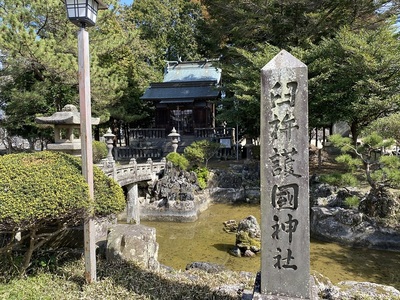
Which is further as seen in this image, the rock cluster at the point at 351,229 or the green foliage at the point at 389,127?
the rock cluster at the point at 351,229

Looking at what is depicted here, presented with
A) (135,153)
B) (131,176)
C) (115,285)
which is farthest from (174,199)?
(135,153)

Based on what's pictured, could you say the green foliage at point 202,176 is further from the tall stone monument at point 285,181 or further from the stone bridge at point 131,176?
the tall stone monument at point 285,181

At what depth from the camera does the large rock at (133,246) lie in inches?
191

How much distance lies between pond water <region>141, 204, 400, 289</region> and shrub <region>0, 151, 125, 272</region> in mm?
3963

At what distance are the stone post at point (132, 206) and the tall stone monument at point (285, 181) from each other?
28.3ft

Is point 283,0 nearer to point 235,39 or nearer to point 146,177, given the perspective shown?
point 235,39

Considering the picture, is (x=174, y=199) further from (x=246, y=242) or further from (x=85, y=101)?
(x=85, y=101)

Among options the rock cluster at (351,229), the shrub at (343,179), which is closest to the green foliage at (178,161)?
the rock cluster at (351,229)

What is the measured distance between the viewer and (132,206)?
36.9ft

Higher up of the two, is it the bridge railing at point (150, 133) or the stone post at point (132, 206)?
the bridge railing at point (150, 133)

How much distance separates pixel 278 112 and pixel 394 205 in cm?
780

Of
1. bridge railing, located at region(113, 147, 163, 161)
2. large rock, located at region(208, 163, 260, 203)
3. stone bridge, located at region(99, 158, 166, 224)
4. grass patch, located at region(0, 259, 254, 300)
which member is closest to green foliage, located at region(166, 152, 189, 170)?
stone bridge, located at region(99, 158, 166, 224)

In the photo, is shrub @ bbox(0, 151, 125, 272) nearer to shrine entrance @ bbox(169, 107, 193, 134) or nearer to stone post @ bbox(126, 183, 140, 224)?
stone post @ bbox(126, 183, 140, 224)

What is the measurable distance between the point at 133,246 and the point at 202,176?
347 inches
